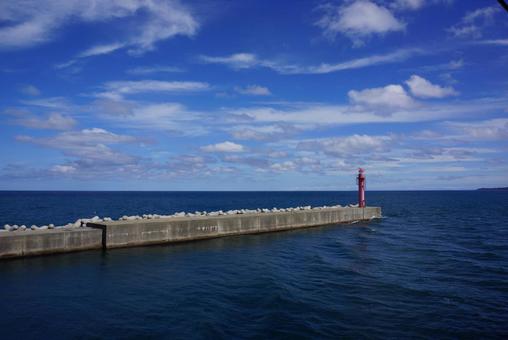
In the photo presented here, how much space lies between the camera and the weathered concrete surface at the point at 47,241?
1650 cm

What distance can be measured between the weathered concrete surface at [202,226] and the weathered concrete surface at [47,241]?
0.77 m

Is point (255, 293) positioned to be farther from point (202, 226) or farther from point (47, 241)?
point (202, 226)


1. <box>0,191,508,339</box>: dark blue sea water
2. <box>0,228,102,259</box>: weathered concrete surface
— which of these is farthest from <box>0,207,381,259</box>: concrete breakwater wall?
<box>0,191,508,339</box>: dark blue sea water

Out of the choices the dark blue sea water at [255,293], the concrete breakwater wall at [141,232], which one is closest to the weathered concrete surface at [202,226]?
the concrete breakwater wall at [141,232]

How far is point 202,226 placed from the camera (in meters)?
24.0

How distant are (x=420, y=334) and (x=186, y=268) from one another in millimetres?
9901

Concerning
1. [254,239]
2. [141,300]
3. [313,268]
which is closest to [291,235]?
[254,239]

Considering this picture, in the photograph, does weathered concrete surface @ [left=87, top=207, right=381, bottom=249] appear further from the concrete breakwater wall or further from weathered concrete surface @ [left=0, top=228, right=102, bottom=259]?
weathered concrete surface @ [left=0, top=228, right=102, bottom=259]

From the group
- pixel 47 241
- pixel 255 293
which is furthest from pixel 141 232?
pixel 255 293

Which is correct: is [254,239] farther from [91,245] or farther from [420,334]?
[420,334]

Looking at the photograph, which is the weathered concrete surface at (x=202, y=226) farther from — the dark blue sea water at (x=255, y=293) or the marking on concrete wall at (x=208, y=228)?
the dark blue sea water at (x=255, y=293)

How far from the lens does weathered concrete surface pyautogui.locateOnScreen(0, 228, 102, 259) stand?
1650cm

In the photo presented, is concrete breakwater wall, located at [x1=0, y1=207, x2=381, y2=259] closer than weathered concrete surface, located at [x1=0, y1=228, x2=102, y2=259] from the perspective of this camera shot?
No

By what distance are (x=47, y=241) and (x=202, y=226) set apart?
29.5 feet
